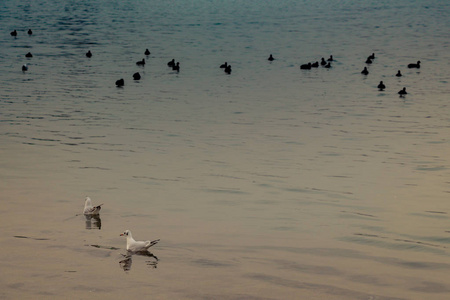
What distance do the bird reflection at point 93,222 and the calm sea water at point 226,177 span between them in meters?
0.10

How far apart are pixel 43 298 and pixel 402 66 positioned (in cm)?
4217

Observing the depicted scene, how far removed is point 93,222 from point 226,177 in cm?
574

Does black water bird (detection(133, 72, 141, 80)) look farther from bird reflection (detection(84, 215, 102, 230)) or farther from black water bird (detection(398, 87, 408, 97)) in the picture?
bird reflection (detection(84, 215, 102, 230))

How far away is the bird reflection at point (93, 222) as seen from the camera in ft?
56.6

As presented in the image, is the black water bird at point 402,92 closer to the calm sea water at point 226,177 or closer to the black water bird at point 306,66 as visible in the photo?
the calm sea water at point 226,177

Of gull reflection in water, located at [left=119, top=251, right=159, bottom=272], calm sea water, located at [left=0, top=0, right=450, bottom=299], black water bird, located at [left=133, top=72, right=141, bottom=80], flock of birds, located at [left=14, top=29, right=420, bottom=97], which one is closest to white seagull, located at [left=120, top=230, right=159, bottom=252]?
gull reflection in water, located at [left=119, top=251, right=159, bottom=272]

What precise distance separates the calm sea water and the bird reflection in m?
0.10

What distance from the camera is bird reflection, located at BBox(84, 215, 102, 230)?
17250mm

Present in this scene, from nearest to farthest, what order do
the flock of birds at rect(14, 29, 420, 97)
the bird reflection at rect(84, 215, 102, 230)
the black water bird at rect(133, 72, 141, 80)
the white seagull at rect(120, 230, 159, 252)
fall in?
the white seagull at rect(120, 230, 159, 252) < the bird reflection at rect(84, 215, 102, 230) < the flock of birds at rect(14, 29, 420, 97) < the black water bird at rect(133, 72, 141, 80)

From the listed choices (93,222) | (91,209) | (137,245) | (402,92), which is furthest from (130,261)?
(402,92)

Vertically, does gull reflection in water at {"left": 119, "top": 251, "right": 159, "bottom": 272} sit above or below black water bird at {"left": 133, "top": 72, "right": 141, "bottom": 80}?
below

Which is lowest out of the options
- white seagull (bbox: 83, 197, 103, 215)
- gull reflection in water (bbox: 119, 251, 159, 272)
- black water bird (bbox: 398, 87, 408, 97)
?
gull reflection in water (bbox: 119, 251, 159, 272)

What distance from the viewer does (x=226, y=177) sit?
72.5 feet

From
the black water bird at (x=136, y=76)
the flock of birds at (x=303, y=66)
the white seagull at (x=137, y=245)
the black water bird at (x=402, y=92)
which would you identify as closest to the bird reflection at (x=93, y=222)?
the white seagull at (x=137, y=245)
